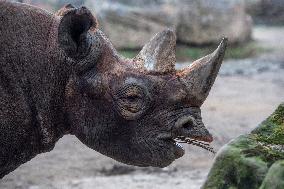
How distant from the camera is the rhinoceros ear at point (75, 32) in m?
3.73

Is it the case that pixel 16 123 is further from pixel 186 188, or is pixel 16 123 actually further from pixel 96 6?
pixel 96 6

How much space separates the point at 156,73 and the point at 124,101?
238mm

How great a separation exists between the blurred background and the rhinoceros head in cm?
232

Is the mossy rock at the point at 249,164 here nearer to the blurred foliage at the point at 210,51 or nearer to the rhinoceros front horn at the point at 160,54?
the rhinoceros front horn at the point at 160,54

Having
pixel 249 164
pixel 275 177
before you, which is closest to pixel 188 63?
pixel 249 164

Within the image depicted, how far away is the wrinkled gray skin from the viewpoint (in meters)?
3.77

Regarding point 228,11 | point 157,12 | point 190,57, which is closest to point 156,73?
point 190,57

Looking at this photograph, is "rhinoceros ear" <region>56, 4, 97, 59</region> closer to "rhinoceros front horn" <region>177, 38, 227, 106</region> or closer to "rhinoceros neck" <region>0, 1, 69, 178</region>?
"rhinoceros neck" <region>0, 1, 69, 178</region>

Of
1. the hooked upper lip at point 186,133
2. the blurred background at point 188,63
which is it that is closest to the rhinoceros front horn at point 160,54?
the hooked upper lip at point 186,133

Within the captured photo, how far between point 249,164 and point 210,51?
48.3ft

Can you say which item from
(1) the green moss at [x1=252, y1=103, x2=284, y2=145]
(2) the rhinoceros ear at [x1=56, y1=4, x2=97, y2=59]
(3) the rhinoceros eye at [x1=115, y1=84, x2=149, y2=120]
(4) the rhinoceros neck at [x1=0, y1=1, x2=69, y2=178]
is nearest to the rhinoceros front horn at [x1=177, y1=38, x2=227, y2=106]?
(3) the rhinoceros eye at [x1=115, y1=84, x2=149, y2=120]

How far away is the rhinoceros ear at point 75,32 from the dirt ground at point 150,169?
3299 millimetres

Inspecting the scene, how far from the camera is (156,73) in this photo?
389cm

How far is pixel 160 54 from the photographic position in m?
3.94
